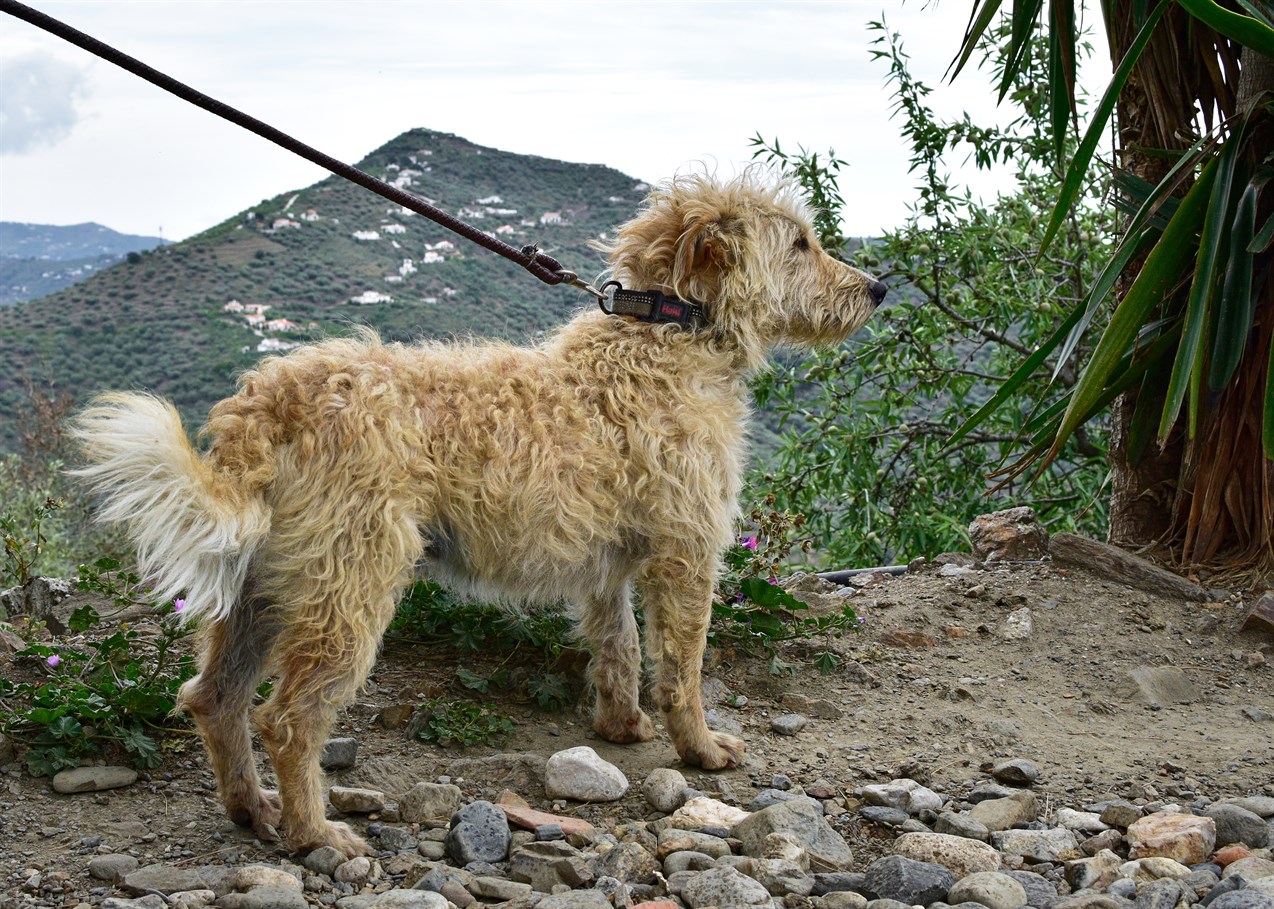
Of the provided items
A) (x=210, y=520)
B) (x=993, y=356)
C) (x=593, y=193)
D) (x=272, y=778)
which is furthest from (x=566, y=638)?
(x=593, y=193)

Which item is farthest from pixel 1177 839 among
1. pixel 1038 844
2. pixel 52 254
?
pixel 52 254

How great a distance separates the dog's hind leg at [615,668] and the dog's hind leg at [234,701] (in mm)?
1296

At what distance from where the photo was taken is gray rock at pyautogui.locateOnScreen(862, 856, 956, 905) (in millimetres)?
3354

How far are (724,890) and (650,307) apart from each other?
2.09m

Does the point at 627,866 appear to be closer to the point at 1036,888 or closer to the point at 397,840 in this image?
the point at 397,840

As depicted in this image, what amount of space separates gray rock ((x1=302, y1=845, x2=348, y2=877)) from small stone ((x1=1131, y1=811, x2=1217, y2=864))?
2.47m

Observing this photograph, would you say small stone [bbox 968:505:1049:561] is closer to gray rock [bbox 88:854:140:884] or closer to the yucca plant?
the yucca plant

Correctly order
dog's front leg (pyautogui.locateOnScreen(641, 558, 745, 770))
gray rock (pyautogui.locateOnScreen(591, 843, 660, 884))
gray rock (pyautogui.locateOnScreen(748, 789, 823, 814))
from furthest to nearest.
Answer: dog's front leg (pyautogui.locateOnScreen(641, 558, 745, 770))
gray rock (pyautogui.locateOnScreen(748, 789, 823, 814))
gray rock (pyautogui.locateOnScreen(591, 843, 660, 884))

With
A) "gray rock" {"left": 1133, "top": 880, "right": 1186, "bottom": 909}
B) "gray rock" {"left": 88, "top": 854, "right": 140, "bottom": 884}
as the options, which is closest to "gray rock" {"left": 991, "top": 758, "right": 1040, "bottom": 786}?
"gray rock" {"left": 1133, "top": 880, "right": 1186, "bottom": 909}

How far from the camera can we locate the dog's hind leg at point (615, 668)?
459 centimetres

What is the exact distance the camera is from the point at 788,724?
4.87 metres

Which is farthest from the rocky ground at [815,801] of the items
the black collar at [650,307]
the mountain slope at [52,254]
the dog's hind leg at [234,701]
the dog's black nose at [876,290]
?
the mountain slope at [52,254]

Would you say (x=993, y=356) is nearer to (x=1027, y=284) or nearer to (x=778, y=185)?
(x=1027, y=284)

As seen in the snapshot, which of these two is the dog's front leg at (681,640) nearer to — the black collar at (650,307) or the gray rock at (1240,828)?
the black collar at (650,307)
